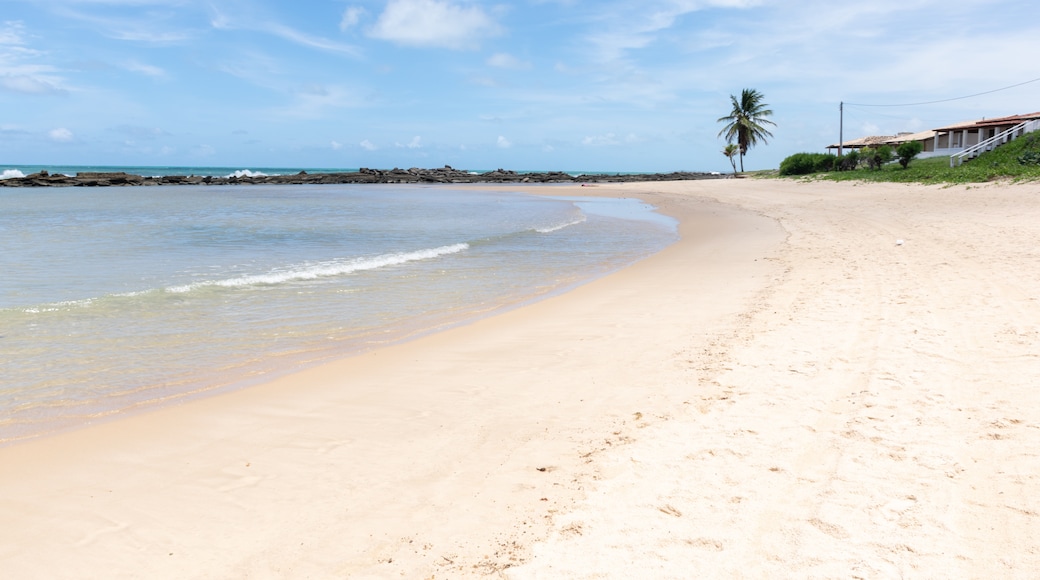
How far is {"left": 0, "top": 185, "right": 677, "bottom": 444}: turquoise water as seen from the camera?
5.89m

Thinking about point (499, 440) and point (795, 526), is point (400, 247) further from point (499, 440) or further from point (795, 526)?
point (795, 526)

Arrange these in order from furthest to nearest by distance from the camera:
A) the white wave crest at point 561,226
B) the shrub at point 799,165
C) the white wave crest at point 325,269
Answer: the shrub at point 799,165 → the white wave crest at point 561,226 → the white wave crest at point 325,269

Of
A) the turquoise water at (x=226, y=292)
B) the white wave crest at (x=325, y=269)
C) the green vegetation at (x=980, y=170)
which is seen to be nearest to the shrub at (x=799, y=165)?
the green vegetation at (x=980, y=170)

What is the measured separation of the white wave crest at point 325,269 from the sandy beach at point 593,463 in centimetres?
502

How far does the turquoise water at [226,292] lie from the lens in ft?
19.3

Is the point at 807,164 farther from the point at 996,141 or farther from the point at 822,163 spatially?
the point at 996,141

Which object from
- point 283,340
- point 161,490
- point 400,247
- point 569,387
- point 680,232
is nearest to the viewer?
point 161,490

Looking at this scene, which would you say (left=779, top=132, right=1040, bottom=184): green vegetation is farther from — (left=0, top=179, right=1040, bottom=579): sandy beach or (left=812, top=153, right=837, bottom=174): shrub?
(left=0, top=179, right=1040, bottom=579): sandy beach

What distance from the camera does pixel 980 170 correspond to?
27.1 meters

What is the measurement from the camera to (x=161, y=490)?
3.71 metres

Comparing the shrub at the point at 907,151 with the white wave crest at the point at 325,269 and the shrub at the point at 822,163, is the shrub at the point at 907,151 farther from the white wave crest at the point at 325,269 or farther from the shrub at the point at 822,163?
the white wave crest at the point at 325,269

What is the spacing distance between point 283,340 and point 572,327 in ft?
10.9

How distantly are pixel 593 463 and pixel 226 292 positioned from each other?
26.1 feet

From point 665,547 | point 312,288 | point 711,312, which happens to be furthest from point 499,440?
point 312,288
